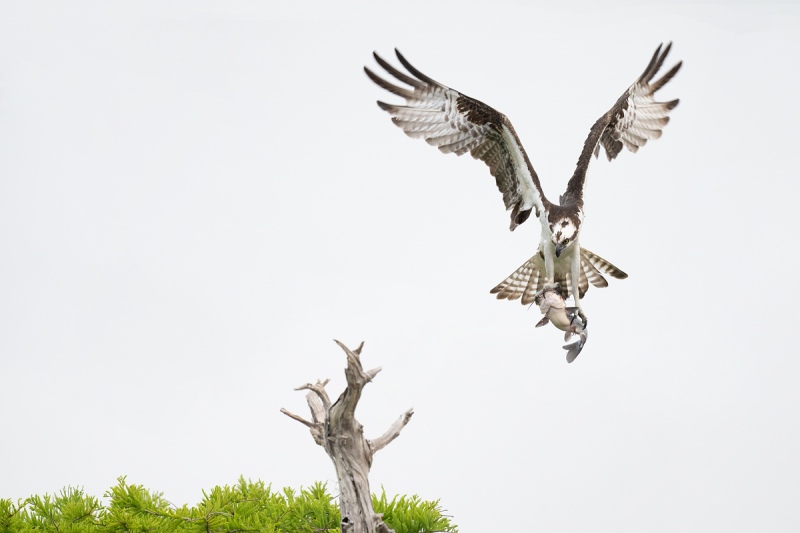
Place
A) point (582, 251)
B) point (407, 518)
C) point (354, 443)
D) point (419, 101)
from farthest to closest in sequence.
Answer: point (582, 251), point (419, 101), point (407, 518), point (354, 443)

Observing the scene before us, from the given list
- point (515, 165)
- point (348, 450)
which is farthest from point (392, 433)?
point (515, 165)

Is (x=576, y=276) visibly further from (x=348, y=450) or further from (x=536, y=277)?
(x=348, y=450)

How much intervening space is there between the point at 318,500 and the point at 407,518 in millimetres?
644

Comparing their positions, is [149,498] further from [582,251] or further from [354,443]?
[582,251]

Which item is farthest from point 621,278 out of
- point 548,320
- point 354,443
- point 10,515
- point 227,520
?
point 10,515

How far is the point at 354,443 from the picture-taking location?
531 centimetres

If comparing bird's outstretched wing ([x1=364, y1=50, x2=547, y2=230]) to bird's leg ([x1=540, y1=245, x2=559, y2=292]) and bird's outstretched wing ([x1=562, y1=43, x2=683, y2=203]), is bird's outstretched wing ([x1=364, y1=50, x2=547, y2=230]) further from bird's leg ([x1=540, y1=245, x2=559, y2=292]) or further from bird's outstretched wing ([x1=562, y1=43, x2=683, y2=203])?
bird's outstretched wing ([x1=562, y1=43, x2=683, y2=203])

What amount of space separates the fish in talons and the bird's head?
326mm

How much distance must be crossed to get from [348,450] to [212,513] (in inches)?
51.6

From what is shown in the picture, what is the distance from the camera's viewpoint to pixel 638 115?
7.33 meters

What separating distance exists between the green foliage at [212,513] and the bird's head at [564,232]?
194 centimetres

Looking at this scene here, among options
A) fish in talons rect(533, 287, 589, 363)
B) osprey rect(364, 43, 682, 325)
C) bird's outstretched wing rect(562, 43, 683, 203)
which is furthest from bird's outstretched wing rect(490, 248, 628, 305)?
bird's outstretched wing rect(562, 43, 683, 203)

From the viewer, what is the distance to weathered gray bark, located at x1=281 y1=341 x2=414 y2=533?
207 inches

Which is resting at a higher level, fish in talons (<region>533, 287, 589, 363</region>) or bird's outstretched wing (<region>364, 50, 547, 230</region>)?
bird's outstretched wing (<region>364, 50, 547, 230</region>)
